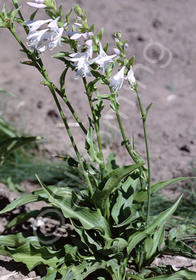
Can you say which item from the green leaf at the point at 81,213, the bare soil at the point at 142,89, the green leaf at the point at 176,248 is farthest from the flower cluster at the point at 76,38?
the bare soil at the point at 142,89

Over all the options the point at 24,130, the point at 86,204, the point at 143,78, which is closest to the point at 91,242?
the point at 86,204

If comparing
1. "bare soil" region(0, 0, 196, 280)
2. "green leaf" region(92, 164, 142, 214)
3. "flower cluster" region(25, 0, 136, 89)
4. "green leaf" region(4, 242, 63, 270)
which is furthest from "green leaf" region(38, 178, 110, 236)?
"flower cluster" region(25, 0, 136, 89)

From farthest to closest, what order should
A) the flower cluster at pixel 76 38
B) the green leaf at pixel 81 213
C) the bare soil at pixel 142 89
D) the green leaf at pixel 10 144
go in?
the bare soil at pixel 142 89 < the green leaf at pixel 10 144 < the green leaf at pixel 81 213 < the flower cluster at pixel 76 38

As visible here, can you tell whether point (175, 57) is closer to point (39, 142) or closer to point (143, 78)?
point (143, 78)

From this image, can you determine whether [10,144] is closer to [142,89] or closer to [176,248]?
[176,248]

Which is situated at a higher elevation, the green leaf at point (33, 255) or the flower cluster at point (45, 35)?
the flower cluster at point (45, 35)

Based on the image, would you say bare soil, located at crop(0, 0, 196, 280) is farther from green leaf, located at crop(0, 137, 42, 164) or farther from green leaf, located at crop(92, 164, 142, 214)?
green leaf, located at crop(92, 164, 142, 214)

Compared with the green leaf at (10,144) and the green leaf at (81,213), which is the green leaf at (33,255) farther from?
the green leaf at (10,144)

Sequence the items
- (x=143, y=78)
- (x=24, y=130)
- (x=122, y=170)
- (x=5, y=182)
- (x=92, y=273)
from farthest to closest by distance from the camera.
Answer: (x=143, y=78)
(x=24, y=130)
(x=5, y=182)
(x=92, y=273)
(x=122, y=170)

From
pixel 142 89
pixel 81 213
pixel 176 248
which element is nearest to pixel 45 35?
pixel 81 213
